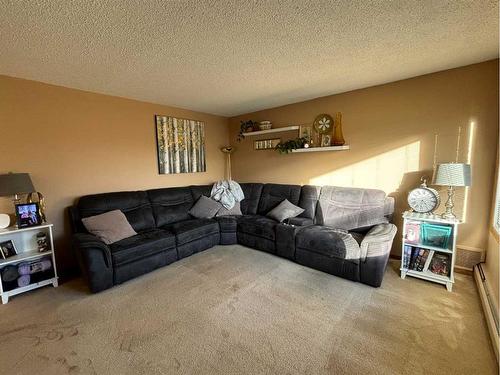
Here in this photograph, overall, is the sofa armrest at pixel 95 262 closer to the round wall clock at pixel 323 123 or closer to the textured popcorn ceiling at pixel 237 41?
the textured popcorn ceiling at pixel 237 41

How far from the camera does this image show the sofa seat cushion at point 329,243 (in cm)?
251

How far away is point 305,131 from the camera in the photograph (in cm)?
385

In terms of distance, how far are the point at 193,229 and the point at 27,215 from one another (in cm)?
183

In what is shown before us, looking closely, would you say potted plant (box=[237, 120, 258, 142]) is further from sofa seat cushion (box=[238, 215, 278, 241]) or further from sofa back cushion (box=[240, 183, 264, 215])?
sofa seat cushion (box=[238, 215, 278, 241])

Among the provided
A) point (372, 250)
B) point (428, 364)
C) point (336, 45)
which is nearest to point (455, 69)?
point (336, 45)

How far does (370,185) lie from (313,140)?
1144 mm

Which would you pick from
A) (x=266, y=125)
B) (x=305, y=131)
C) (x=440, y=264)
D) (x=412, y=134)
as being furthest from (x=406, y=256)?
(x=266, y=125)

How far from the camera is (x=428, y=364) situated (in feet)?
4.88

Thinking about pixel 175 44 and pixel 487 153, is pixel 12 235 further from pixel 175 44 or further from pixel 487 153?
pixel 487 153

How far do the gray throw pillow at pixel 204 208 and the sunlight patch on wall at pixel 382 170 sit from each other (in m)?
2.02

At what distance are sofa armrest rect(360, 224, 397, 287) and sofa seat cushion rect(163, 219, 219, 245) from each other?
6.97 feet

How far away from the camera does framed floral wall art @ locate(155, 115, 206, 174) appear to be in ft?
12.7

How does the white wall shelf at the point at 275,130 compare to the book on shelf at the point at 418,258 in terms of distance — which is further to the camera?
the white wall shelf at the point at 275,130

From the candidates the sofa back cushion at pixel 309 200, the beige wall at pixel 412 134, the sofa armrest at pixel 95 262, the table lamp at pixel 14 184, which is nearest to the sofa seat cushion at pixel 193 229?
the sofa armrest at pixel 95 262
